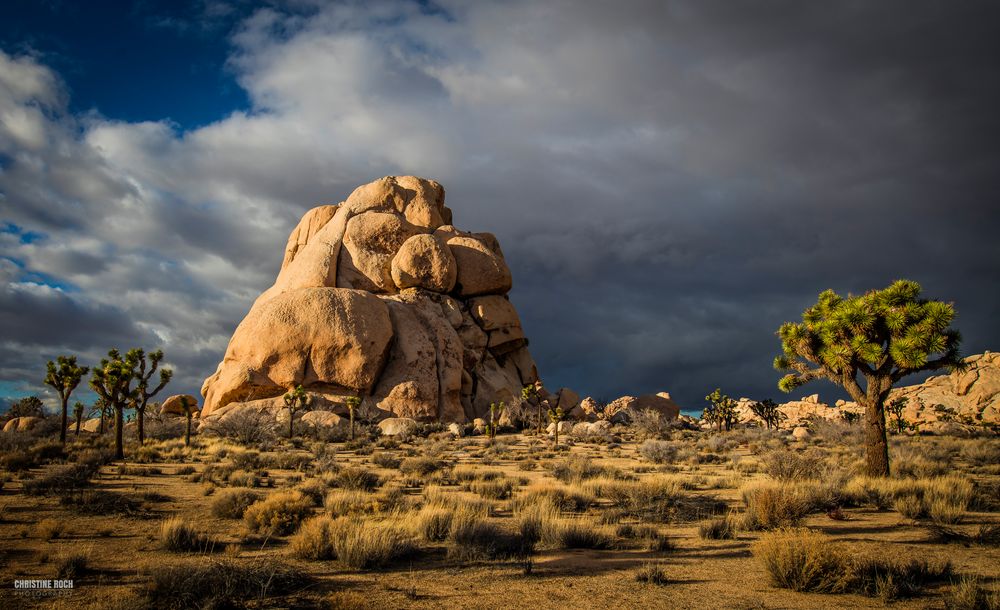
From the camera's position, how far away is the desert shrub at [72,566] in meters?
7.37

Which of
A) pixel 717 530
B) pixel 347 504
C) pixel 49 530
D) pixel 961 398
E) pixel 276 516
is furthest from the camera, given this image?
pixel 961 398

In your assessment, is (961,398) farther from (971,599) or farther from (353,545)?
(353,545)

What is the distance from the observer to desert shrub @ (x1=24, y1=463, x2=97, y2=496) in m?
13.0

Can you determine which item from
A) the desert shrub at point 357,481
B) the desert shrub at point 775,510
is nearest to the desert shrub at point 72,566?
the desert shrub at point 357,481

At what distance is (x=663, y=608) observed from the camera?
677 centimetres

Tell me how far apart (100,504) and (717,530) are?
12617 mm

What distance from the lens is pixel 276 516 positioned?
10.3m

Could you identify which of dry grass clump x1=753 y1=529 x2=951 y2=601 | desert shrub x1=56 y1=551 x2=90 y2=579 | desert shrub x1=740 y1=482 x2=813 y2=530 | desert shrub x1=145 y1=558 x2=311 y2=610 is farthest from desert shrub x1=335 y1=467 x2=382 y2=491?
dry grass clump x1=753 y1=529 x2=951 y2=601

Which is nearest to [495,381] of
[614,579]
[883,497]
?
[883,497]

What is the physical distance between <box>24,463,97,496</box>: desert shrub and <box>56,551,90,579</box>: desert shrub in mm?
6834

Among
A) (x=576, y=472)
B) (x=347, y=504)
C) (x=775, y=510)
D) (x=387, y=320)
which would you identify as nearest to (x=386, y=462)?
(x=576, y=472)

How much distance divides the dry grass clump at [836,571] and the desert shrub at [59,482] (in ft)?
50.8

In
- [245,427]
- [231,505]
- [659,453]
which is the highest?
[245,427]

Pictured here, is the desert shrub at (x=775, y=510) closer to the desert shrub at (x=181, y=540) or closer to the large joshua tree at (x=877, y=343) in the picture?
→ the large joshua tree at (x=877, y=343)
